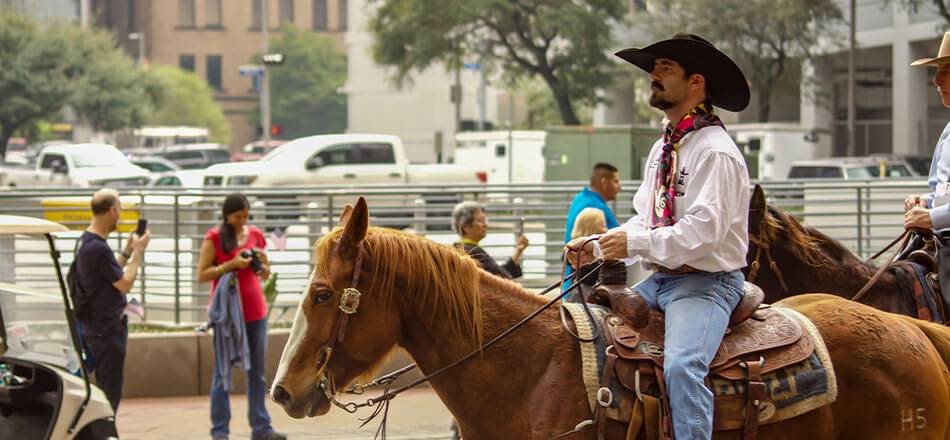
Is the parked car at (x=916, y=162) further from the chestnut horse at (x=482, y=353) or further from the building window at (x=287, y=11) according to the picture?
the building window at (x=287, y=11)

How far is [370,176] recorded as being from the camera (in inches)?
1153

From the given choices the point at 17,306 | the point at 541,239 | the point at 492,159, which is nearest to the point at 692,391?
the point at 17,306

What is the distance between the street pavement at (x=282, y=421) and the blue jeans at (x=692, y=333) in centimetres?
583

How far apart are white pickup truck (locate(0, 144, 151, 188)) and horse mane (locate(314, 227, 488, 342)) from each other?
31512mm

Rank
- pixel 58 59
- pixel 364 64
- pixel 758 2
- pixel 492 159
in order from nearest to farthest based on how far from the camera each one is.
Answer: pixel 492 159
pixel 758 2
pixel 58 59
pixel 364 64

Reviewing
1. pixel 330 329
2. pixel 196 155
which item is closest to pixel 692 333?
pixel 330 329

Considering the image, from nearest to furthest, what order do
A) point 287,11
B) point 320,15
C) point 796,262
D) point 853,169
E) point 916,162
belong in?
point 796,262 → point 853,169 → point 916,162 → point 287,11 → point 320,15

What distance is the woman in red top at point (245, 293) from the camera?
10078mm

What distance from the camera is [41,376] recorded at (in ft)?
23.7

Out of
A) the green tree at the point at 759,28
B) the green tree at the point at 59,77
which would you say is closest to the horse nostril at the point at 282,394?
the green tree at the point at 759,28

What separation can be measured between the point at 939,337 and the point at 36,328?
466 centimetres

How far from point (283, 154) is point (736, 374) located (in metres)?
24.7

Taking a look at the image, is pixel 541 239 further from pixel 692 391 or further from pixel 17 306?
pixel 692 391

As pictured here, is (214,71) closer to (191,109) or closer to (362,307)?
(191,109)
